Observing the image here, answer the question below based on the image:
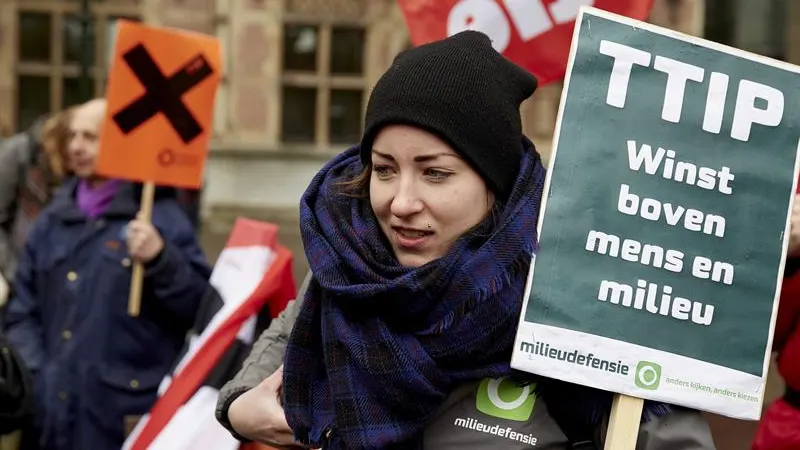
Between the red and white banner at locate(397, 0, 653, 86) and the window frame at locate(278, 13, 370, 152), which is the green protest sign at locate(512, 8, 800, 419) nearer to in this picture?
the red and white banner at locate(397, 0, 653, 86)

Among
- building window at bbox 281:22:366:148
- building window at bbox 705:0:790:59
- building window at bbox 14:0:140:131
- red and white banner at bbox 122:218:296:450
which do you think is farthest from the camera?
building window at bbox 281:22:366:148

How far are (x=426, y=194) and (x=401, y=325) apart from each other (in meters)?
0.23

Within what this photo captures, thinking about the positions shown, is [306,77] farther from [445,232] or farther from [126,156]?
[445,232]

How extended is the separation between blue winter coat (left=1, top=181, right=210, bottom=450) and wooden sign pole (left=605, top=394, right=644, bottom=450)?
7.83 feet

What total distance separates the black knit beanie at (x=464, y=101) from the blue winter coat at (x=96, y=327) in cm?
223

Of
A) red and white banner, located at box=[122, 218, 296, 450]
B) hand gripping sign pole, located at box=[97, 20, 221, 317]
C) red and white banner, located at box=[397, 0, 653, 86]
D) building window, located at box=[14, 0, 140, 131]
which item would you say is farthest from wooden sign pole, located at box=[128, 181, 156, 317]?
building window, located at box=[14, 0, 140, 131]

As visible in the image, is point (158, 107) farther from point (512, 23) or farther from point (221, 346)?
point (512, 23)

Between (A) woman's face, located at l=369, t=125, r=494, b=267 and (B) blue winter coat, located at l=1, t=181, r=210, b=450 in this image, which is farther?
(B) blue winter coat, located at l=1, t=181, r=210, b=450

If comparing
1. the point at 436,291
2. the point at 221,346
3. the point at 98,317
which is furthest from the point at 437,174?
the point at 98,317

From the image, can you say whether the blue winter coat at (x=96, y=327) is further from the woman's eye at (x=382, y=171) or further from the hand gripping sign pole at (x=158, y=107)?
the woman's eye at (x=382, y=171)

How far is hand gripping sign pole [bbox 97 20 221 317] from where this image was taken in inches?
169

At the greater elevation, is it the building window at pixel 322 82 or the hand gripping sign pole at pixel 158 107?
the building window at pixel 322 82

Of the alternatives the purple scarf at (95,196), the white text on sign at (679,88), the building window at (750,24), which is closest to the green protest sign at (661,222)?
the white text on sign at (679,88)

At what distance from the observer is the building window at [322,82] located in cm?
1598
